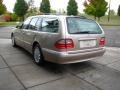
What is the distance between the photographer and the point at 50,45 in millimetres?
3996

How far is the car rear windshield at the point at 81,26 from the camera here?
395cm

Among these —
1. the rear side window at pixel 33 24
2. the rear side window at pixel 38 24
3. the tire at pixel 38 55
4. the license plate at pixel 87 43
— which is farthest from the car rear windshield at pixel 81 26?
the rear side window at pixel 33 24

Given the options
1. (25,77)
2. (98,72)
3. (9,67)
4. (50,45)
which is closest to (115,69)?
(98,72)

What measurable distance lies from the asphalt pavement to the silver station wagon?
1.28 feet

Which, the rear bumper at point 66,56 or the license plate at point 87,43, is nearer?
the rear bumper at point 66,56

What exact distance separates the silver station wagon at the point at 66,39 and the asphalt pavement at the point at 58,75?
0.39m

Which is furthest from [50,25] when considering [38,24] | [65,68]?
[65,68]

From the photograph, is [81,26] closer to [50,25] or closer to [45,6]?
[50,25]

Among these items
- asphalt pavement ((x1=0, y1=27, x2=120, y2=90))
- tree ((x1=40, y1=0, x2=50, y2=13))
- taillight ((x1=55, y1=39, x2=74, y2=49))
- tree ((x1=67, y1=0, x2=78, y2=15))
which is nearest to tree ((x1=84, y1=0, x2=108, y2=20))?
tree ((x1=67, y1=0, x2=78, y2=15))

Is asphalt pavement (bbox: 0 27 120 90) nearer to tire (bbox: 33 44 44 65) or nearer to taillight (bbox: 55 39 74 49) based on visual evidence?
tire (bbox: 33 44 44 65)

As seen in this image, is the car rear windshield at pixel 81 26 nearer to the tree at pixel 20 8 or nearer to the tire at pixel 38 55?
the tire at pixel 38 55

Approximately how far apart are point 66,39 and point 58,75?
99 cm

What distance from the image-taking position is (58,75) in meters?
4.01

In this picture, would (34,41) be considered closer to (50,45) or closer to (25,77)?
(50,45)
